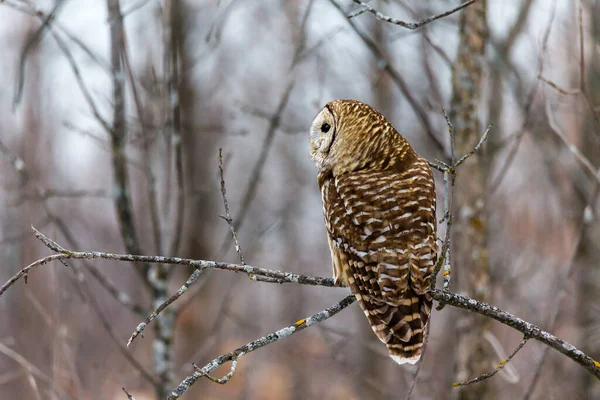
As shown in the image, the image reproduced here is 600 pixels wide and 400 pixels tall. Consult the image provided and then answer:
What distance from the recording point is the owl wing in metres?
2.67

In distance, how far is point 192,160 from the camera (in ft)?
37.7

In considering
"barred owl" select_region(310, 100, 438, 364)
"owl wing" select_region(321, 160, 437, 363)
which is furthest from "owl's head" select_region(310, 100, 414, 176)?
"owl wing" select_region(321, 160, 437, 363)

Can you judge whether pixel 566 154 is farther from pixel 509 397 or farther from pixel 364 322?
pixel 509 397

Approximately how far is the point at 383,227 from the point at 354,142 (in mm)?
681

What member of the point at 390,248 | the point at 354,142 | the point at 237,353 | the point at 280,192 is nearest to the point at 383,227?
the point at 390,248

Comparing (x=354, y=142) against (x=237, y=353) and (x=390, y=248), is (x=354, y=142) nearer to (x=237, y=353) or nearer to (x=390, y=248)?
(x=390, y=248)

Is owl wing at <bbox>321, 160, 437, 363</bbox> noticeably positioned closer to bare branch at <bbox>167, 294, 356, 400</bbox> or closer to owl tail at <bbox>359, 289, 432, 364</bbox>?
owl tail at <bbox>359, 289, 432, 364</bbox>

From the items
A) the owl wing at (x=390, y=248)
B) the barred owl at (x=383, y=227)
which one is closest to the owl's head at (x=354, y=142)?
the barred owl at (x=383, y=227)

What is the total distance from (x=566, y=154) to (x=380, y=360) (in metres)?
5.19

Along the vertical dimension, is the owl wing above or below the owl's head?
below

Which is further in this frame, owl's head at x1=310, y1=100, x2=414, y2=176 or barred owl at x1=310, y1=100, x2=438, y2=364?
owl's head at x1=310, y1=100, x2=414, y2=176

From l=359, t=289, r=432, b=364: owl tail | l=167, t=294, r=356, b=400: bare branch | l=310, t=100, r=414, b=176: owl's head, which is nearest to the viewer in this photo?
l=167, t=294, r=356, b=400: bare branch

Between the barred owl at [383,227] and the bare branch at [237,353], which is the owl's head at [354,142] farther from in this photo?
the bare branch at [237,353]

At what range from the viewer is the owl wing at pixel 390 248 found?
2.67m
